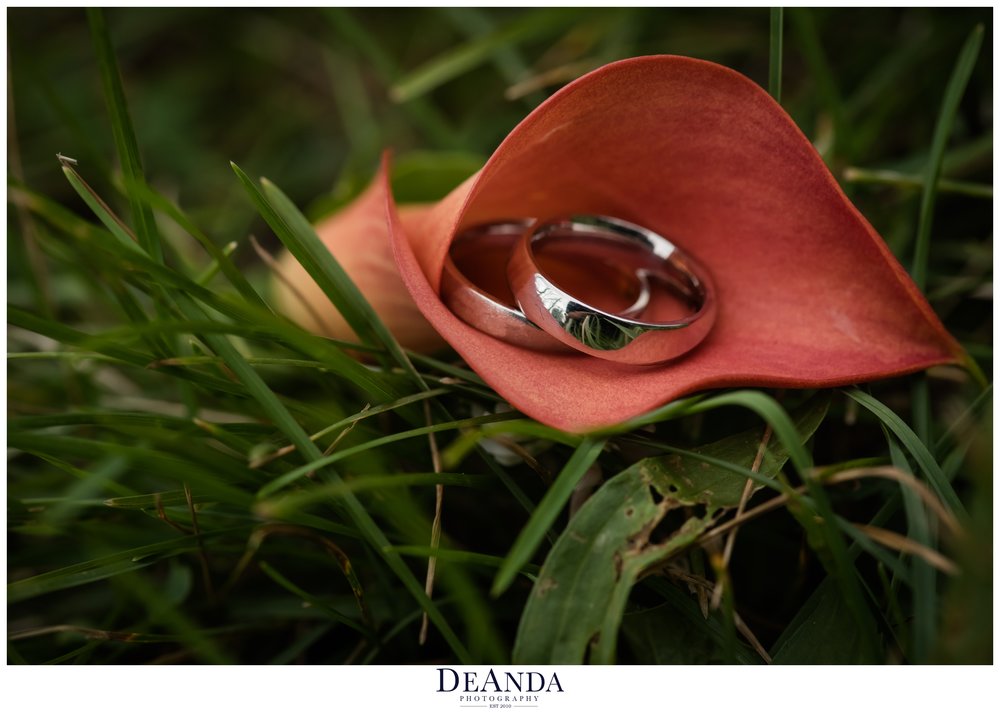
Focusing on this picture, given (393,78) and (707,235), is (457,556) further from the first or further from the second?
(393,78)

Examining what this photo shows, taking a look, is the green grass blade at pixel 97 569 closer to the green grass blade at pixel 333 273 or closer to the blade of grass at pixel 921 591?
the green grass blade at pixel 333 273

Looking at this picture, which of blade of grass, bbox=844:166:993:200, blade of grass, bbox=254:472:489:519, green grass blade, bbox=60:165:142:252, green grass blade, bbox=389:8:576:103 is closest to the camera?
blade of grass, bbox=254:472:489:519

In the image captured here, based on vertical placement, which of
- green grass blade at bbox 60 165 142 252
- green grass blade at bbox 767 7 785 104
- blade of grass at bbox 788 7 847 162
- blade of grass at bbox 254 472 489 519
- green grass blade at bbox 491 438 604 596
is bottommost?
green grass blade at bbox 491 438 604 596

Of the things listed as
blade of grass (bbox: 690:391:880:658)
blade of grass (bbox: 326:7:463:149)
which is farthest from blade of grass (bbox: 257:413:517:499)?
blade of grass (bbox: 326:7:463:149)

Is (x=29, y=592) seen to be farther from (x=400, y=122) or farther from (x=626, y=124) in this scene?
(x=400, y=122)

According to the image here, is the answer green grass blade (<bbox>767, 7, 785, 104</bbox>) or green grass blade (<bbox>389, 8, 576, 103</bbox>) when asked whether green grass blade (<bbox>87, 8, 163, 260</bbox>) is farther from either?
green grass blade (<bbox>767, 7, 785, 104</bbox>)

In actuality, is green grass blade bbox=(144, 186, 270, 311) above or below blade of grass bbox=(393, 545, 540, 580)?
above
